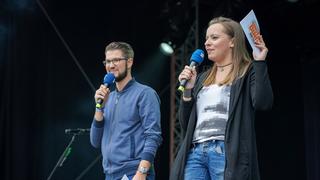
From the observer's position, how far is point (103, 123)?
310 cm

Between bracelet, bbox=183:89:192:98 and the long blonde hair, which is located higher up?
the long blonde hair

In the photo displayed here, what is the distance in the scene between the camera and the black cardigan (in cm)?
224

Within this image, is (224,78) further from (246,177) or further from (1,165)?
(1,165)

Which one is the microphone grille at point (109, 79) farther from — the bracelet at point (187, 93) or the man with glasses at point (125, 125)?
the bracelet at point (187, 93)

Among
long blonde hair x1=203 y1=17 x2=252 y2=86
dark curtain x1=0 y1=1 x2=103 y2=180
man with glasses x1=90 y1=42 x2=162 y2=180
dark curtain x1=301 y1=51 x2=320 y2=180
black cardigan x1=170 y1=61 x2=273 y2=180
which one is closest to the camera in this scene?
black cardigan x1=170 y1=61 x2=273 y2=180

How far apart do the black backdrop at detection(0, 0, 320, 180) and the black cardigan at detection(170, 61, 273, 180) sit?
3.10 meters

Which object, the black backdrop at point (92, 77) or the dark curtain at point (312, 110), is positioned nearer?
the black backdrop at point (92, 77)

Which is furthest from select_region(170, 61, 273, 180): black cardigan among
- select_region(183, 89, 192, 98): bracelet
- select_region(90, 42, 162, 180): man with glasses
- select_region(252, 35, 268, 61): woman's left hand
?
select_region(90, 42, 162, 180): man with glasses

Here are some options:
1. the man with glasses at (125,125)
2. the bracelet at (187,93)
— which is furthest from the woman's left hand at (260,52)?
the man with glasses at (125,125)

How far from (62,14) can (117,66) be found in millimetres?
2734

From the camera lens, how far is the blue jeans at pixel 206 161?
2.30 metres

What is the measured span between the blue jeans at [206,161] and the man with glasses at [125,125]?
0.50 metres

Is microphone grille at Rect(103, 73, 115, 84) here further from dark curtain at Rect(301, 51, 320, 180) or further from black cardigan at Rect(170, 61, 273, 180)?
dark curtain at Rect(301, 51, 320, 180)

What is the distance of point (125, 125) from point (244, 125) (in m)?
0.89
